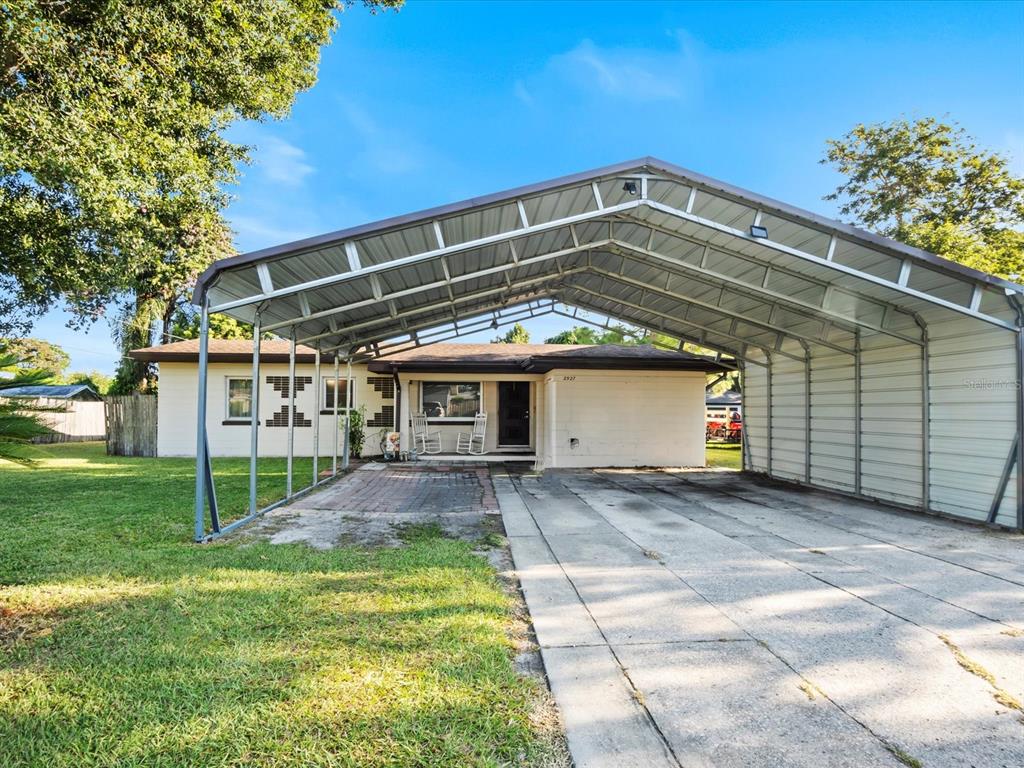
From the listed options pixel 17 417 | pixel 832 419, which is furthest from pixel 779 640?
pixel 832 419

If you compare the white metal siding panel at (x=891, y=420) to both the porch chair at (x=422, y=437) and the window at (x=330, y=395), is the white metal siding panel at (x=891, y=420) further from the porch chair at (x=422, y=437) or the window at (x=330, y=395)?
the window at (x=330, y=395)

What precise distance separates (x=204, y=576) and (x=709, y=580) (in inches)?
163

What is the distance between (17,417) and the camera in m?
3.08

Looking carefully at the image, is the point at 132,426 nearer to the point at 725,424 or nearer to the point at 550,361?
the point at 550,361

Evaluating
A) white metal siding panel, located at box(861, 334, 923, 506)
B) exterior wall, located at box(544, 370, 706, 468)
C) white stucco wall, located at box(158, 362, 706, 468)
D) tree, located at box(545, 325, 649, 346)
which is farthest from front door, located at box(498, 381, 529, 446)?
white metal siding panel, located at box(861, 334, 923, 506)

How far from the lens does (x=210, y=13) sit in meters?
7.56

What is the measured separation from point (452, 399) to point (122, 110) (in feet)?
30.1

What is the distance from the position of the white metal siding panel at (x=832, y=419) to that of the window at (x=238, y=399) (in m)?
14.2

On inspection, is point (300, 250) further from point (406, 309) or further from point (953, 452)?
point (953, 452)

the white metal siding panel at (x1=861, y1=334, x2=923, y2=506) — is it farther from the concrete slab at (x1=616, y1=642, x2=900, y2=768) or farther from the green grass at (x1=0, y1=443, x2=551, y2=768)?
the green grass at (x1=0, y1=443, x2=551, y2=768)

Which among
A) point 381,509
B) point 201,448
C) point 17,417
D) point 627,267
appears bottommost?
point 381,509

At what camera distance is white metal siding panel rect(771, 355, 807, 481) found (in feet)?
33.2

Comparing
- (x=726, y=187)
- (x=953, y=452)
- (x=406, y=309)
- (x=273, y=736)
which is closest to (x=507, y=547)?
(x=273, y=736)

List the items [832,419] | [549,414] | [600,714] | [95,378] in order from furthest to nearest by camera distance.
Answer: [95,378] < [549,414] < [832,419] < [600,714]
